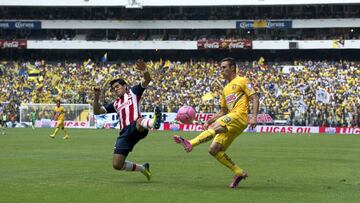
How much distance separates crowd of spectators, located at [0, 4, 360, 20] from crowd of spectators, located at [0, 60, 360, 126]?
8012 millimetres

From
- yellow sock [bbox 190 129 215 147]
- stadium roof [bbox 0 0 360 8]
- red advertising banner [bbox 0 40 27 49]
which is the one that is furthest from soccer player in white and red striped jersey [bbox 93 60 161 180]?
red advertising banner [bbox 0 40 27 49]

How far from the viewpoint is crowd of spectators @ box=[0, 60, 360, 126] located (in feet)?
195

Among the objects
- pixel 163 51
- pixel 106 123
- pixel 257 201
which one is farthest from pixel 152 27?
pixel 257 201

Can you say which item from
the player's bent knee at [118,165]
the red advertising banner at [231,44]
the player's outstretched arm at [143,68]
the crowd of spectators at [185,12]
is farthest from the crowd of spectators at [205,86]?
the player's outstretched arm at [143,68]

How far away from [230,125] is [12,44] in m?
76.5

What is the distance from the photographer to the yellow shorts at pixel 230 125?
14273 mm

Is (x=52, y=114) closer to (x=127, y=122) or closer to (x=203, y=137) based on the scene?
(x=127, y=122)

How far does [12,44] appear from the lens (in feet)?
287

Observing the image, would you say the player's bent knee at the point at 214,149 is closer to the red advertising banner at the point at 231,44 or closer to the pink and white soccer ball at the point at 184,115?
the pink and white soccer ball at the point at 184,115

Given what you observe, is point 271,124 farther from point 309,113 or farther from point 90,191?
point 90,191

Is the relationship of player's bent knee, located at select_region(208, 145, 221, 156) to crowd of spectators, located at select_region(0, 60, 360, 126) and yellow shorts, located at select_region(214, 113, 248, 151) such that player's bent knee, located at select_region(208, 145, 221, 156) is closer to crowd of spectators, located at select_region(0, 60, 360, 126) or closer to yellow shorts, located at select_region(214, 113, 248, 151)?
yellow shorts, located at select_region(214, 113, 248, 151)

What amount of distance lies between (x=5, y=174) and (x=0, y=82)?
60.2m

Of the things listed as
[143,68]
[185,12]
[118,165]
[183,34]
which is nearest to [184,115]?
[143,68]

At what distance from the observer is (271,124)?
197 ft
